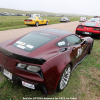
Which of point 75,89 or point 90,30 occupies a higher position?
point 90,30

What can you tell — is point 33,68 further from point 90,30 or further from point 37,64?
point 90,30

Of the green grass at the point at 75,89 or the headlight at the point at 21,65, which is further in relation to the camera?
the green grass at the point at 75,89

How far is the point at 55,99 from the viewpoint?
2311 millimetres

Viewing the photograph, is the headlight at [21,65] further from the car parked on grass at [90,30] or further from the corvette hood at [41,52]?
the car parked on grass at [90,30]

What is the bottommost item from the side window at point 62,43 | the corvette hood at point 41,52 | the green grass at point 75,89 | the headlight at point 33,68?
the green grass at point 75,89

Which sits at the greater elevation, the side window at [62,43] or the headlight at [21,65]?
the side window at [62,43]

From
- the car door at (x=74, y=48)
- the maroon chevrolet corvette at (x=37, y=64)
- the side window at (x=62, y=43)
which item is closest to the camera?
the maroon chevrolet corvette at (x=37, y=64)

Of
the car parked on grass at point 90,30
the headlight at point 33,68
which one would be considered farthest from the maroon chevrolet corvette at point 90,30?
the headlight at point 33,68

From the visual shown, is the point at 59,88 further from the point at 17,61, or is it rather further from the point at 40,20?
the point at 40,20

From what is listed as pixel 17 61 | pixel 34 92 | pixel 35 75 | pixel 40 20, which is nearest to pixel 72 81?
pixel 34 92

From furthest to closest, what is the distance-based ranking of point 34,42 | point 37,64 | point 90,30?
point 90,30
point 34,42
point 37,64

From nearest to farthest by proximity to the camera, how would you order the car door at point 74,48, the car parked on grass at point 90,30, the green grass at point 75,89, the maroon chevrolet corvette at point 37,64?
the maroon chevrolet corvette at point 37,64
the green grass at point 75,89
the car door at point 74,48
the car parked on grass at point 90,30

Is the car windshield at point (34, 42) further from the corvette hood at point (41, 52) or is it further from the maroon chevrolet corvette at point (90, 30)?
the maroon chevrolet corvette at point (90, 30)

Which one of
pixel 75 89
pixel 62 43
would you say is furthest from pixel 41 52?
pixel 75 89
